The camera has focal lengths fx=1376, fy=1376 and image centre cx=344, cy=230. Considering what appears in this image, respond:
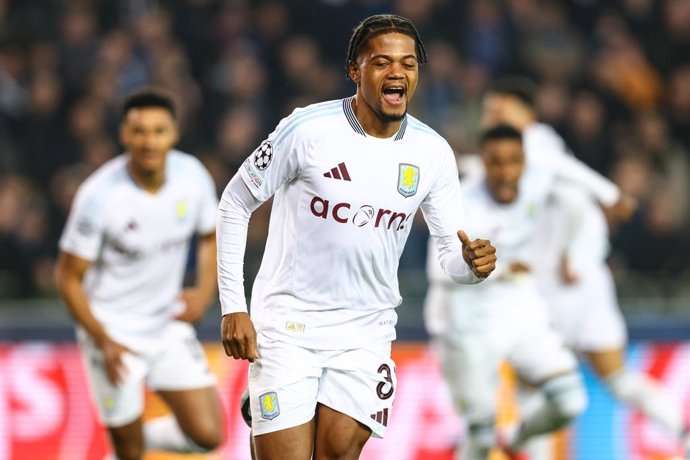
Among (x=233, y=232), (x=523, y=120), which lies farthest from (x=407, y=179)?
(x=523, y=120)

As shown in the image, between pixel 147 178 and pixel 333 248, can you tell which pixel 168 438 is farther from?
pixel 333 248

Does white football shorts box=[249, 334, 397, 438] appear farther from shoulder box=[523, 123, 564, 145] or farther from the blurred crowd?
the blurred crowd

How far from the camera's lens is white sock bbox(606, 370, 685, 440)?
28.4 ft

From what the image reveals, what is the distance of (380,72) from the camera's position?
505cm

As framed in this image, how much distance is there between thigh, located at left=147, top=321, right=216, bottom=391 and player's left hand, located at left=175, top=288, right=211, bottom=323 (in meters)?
0.14

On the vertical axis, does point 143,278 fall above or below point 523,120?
below

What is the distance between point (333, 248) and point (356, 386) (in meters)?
0.53

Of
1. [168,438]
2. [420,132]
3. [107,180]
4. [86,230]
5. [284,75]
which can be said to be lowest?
[168,438]

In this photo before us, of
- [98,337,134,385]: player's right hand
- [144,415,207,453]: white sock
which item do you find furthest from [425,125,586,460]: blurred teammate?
[98,337,134,385]: player's right hand

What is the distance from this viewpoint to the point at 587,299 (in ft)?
29.0

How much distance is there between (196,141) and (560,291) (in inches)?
151

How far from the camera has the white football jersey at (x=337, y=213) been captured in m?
5.14

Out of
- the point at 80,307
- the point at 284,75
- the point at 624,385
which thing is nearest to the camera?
the point at 80,307

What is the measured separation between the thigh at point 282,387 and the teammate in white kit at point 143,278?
1881 millimetres
